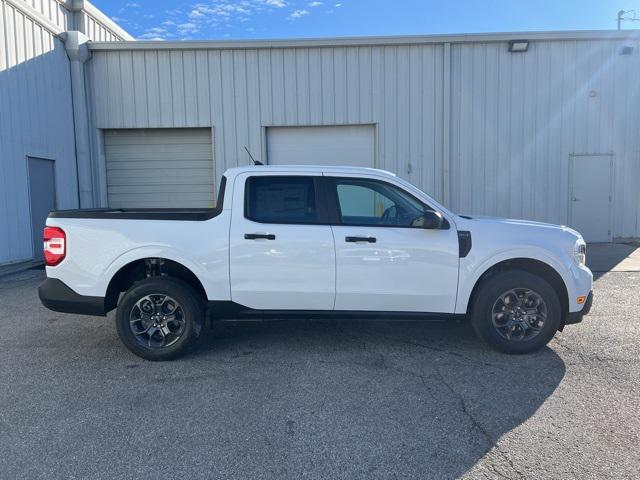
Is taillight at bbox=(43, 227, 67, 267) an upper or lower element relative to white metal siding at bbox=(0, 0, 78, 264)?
lower

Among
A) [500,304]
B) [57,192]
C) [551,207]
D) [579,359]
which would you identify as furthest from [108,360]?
[551,207]

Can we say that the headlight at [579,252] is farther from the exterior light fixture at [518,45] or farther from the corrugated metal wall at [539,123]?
the exterior light fixture at [518,45]

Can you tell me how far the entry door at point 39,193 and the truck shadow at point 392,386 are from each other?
23.6 ft

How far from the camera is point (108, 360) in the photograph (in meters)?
4.70

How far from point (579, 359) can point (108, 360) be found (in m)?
4.61

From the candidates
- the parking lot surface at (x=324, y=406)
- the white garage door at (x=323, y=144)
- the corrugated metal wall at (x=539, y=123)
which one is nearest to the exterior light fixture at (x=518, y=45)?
the corrugated metal wall at (x=539, y=123)

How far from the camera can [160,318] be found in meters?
4.67

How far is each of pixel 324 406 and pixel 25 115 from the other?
995 cm

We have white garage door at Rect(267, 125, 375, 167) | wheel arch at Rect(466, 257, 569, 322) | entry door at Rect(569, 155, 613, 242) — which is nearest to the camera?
wheel arch at Rect(466, 257, 569, 322)

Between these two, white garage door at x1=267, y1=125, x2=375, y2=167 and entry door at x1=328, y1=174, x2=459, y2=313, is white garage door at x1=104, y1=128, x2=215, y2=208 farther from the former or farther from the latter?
entry door at x1=328, y1=174, x2=459, y2=313

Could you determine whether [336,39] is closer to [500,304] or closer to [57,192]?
[57,192]

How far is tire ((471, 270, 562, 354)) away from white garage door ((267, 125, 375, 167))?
8.17 meters

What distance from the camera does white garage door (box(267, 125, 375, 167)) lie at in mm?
12352

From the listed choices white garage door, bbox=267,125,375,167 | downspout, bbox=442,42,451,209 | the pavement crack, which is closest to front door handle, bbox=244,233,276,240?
the pavement crack
